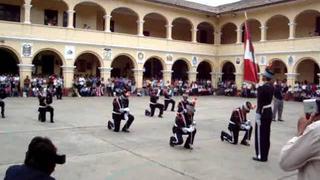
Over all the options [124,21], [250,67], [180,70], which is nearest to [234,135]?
[250,67]

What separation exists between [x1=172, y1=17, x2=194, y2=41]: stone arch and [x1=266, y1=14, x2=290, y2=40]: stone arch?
8.07m

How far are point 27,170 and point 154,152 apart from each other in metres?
7.00

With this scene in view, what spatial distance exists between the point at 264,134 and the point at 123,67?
2816cm

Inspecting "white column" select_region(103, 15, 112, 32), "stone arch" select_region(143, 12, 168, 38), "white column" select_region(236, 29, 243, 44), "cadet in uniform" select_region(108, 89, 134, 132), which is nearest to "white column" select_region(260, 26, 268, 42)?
"white column" select_region(236, 29, 243, 44)

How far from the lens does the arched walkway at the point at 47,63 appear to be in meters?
30.9

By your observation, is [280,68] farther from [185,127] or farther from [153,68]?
[185,127]

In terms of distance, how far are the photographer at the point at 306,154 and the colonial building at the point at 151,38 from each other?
2645 centimetres

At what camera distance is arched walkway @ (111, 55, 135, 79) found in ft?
117

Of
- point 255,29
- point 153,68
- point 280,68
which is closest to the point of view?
point 280,68

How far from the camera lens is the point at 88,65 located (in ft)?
110

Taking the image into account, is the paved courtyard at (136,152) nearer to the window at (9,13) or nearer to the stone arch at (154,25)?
the window at (9,13)

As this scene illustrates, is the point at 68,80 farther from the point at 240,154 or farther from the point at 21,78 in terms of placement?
the point at 240,154

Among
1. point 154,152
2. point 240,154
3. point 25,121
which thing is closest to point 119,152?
point 154,152

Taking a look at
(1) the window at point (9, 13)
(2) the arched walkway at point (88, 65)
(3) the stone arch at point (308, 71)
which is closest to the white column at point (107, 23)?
(2) the arched walkway at point (88, 65)
